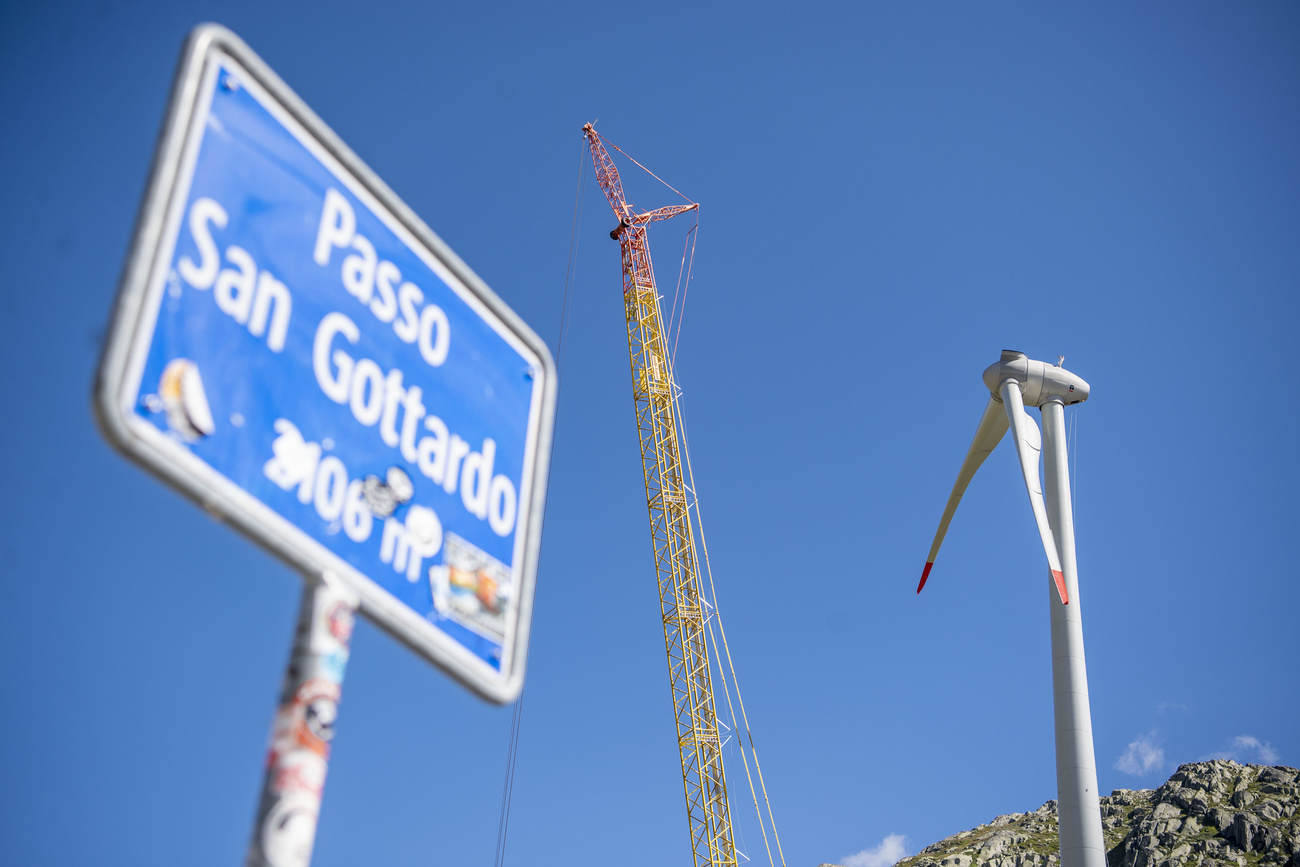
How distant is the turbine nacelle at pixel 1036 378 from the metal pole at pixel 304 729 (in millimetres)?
37797

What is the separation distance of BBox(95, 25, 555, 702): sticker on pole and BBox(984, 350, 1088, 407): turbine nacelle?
37039mm

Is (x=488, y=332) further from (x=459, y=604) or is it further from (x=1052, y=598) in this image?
(x=1052, y=598)

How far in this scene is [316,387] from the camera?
242 cm

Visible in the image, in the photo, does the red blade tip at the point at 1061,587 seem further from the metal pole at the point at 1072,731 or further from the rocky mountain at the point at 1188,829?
the rocky mountain at the point at 1188,829

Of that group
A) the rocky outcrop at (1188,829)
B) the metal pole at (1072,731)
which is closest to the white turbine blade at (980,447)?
the metal pole at (1072,731)

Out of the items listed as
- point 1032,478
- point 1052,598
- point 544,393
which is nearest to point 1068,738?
point 1052,598

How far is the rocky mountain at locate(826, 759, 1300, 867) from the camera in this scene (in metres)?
103

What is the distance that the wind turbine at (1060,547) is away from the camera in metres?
30.0

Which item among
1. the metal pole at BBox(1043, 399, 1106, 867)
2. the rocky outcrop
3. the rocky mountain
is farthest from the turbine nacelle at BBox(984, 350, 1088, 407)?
the rocky mountain

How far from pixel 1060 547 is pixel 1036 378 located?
728cm

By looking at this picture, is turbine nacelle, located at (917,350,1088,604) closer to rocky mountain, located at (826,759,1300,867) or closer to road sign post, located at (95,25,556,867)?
road sign post, located at (95,25,556,867)

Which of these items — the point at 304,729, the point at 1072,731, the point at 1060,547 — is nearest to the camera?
the point at 304,729

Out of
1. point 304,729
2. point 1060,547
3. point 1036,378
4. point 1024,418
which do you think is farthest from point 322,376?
point 1036,378

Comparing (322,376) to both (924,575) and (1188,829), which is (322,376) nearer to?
(924,575)
